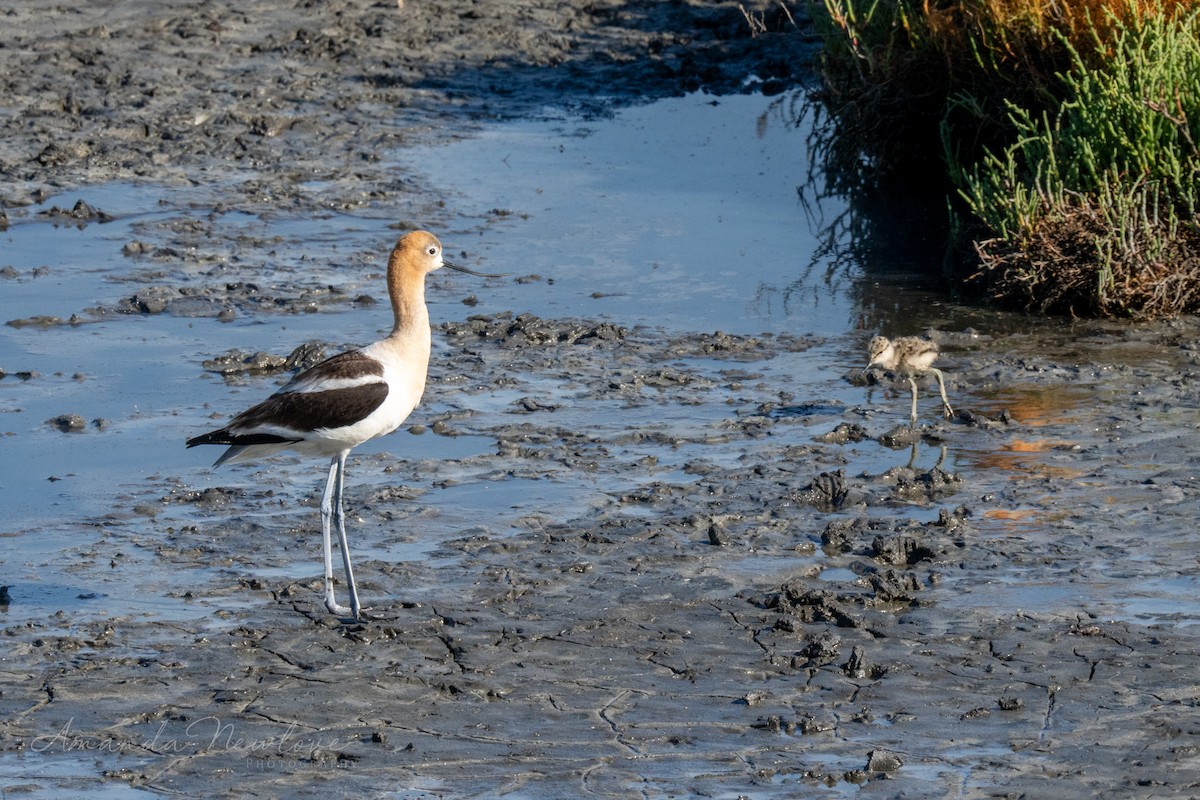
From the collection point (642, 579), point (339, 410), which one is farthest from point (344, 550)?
point (642, 579)

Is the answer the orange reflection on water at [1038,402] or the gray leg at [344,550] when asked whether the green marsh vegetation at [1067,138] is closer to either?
the orange reflection on water at [1038,402]

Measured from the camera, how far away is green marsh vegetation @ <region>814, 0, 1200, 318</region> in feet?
35.5

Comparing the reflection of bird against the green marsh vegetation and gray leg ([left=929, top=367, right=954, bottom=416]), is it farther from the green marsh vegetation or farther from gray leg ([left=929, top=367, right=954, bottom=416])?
the green marsh vegetation

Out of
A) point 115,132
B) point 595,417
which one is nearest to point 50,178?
point 115,132

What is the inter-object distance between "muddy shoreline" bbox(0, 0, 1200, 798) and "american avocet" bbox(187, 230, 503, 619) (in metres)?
0.41

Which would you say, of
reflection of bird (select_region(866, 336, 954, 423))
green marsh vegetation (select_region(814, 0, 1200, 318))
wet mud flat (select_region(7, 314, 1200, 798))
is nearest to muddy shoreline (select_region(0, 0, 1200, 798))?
wet mud flat (select_region(7, 314, 1200, 798))

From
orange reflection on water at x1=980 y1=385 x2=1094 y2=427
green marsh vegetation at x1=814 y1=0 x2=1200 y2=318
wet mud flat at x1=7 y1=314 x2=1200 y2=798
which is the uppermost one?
green marsh vegetation at x1=814 y1=0 x2=1200 y2=318

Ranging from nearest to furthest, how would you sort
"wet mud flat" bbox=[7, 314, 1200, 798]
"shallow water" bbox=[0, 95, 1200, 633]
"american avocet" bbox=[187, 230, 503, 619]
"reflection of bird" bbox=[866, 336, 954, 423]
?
"wet mud flat" bbox=[7, 314, 1200, 798]
"american avocet" bbox=[187, 230, 503, 619]
"shallow water" bbox=[0, 95, 1200, 633]
"reflection of bird" bbox=[866, 336, 954, 423]

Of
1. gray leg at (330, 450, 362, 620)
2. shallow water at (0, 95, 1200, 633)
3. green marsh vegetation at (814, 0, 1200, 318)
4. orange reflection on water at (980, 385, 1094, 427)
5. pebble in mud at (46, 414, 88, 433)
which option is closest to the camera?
gray leg at (330, 450, 362, 620)

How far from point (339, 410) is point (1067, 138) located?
6.37 m

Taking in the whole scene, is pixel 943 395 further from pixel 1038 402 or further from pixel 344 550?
pixel 344 550

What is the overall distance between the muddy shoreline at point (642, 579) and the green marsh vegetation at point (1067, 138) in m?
0.38

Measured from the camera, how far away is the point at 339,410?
22.3 ft

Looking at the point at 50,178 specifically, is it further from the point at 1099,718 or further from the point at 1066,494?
the point at 1099,718
